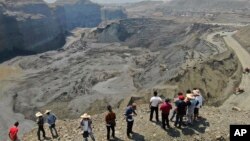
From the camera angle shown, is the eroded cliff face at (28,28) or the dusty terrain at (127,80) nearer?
the dusty terrain at (127,80)

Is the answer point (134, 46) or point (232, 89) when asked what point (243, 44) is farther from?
point (134, 46)

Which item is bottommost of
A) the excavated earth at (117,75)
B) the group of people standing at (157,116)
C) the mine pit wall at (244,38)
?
the excavated earth at (117,75)

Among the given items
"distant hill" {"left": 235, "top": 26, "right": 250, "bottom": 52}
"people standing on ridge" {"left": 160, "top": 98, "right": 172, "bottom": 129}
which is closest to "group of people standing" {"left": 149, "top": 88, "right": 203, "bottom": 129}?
"people standing on ridge" {"left": 160, "top": 98, "right": 172, "bottom": 129}

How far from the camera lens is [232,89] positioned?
38.9 meters

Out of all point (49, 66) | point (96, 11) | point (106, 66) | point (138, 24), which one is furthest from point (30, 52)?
point (96, 11)

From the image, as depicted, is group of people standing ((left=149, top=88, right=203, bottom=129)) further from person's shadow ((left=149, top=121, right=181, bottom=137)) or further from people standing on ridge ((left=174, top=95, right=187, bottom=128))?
person's shadow ((left=149, top=121, right=181, bottom=137))

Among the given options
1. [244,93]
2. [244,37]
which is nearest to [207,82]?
[244,93]

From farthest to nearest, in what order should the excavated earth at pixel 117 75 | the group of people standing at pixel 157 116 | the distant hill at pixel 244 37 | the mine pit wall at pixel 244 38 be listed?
the distant hill at pixel 244 37 → the mine pit wall at pixel 244 38 → the excavated earth at pixel 117 75 → the group of people standing at pixel 157 116

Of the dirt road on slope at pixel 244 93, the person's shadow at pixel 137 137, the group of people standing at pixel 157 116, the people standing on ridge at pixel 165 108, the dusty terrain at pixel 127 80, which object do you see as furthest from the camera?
the dirt road on slope at pixel 244 93

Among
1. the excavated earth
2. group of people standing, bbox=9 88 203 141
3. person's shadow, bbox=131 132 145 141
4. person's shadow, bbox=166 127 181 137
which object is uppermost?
group of people standing, bbox=9 88 203 141

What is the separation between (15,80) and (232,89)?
113ft

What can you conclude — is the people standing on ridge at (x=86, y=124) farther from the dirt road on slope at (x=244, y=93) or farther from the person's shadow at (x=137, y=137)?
the dirt road on slope at (x=244, y=93)

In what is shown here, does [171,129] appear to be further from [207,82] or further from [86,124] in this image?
[207,82]

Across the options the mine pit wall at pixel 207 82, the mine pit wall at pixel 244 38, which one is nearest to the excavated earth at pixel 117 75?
the mine pit wall at pixel 207 82
